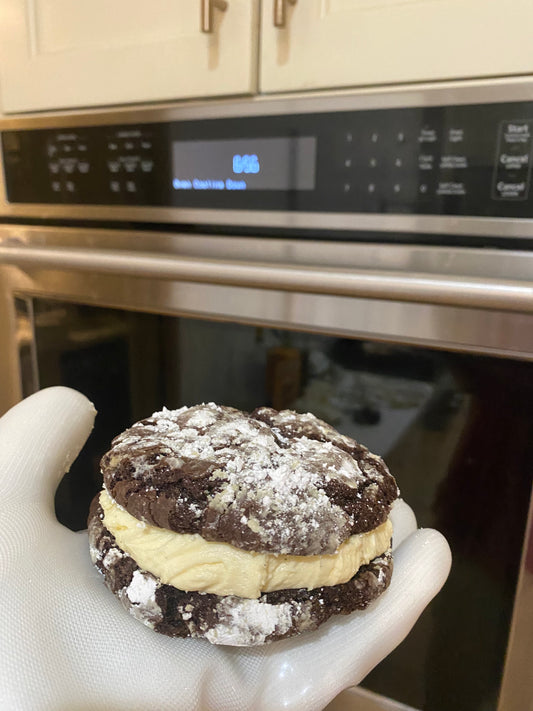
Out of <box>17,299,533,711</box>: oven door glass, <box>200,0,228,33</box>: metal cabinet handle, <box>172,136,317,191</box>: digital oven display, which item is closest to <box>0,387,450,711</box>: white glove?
<box>17,299,533,711</box>: oven door glass

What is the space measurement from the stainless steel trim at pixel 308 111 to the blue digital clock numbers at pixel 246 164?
0.06 metres

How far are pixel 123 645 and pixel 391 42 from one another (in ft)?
2.24

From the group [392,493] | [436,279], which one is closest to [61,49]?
[436,279]

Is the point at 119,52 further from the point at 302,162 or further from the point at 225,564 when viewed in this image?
the point at 225,564

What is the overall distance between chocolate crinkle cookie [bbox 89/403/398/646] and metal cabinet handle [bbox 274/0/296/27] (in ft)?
1.75

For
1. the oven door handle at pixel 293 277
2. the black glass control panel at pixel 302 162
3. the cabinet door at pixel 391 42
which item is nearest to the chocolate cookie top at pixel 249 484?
the oven door handle at pixel 293 277

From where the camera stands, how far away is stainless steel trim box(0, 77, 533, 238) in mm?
587

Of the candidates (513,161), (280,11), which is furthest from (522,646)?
(280,11)

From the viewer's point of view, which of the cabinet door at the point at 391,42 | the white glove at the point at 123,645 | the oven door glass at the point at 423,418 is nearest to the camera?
the white glove at the point at 123,645

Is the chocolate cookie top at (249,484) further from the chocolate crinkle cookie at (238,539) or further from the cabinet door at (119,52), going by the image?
the cabinet door at (119,52)

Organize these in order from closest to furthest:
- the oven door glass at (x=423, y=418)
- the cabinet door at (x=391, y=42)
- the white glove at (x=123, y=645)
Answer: the white glove at (x=123, y=645)
the cabinet door at (x=391, y=42)
the oven door glass at (x=423, y=418)

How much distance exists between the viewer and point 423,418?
708 mm

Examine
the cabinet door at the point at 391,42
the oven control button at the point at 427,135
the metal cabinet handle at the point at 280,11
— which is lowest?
the oven control button at the point at 427,135

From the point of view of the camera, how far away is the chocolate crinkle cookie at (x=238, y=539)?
389mm
